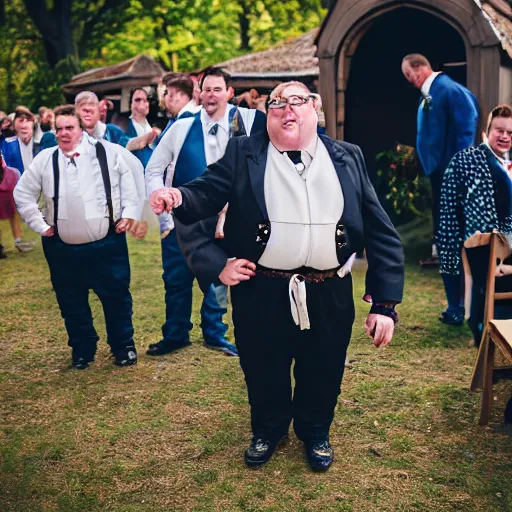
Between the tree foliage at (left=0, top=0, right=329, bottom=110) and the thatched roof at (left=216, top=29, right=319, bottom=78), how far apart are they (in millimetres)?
11904

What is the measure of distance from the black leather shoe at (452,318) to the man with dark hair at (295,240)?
3.07 meters

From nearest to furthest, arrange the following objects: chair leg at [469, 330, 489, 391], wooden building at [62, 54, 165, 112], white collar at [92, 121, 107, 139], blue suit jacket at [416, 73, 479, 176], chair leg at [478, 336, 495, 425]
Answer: chair leg at [478, 336, 495, 425] < chair leg at [469, 330, 489, 391] < blue suit jacket at [416, 73, 479, 176] < white collar at [92, 121, 107, 139] < wooden building at [62, 54, 165, 112]

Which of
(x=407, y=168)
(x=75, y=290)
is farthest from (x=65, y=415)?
(x=407, y=168)

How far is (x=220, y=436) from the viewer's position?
15.8 ft

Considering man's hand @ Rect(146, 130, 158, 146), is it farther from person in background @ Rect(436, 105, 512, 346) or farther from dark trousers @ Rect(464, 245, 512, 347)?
dark trousers @ Rect(464, 245, 512, 347)

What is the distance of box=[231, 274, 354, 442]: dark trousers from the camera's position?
4.07 meters

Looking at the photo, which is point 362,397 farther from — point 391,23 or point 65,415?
point 391,23

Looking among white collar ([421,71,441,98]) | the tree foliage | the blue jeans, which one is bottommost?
the blue jeans

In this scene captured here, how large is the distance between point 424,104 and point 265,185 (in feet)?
14.6

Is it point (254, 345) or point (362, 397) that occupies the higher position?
point (254, 345)

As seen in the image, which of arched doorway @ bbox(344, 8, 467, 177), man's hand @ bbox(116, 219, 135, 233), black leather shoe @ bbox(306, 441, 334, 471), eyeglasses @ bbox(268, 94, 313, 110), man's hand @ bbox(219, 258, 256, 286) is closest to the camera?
eyeglasses @ bbox(268, 94, 313, 110)

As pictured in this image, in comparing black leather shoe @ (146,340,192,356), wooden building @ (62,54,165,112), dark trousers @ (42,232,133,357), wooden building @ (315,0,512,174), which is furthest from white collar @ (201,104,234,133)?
wooden building @ (62,54,165,112)

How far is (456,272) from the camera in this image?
5949mm

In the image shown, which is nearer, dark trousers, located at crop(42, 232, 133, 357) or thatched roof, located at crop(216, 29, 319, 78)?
dark trousers, located at crop(42, 232, 133, 357)
